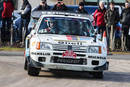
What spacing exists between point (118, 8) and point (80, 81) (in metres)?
13.1

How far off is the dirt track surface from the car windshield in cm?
110

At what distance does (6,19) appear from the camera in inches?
890

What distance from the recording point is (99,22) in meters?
21.6

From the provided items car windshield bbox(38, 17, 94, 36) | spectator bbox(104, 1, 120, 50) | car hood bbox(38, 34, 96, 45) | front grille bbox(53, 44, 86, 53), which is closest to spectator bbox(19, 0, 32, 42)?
spectator bbox(104, 1, 120, 50)

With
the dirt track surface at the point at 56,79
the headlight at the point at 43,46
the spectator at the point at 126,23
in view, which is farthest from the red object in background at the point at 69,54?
the spectator at the point at 126,23

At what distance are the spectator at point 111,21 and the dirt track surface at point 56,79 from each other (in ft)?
23.7

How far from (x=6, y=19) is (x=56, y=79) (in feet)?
36.7

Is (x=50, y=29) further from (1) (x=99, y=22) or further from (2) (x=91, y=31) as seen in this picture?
(1) (x=99, y=22)

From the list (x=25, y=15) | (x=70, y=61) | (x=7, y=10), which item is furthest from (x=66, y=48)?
(x=7, y=10)

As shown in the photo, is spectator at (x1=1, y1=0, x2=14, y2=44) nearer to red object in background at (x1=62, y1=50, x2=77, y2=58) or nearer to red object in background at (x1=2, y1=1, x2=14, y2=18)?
red object in background at (x1=2, y1=1, x2=14, y2=18)

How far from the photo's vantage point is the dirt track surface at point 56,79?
10906 mm

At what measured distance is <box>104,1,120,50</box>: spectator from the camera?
2189 cm

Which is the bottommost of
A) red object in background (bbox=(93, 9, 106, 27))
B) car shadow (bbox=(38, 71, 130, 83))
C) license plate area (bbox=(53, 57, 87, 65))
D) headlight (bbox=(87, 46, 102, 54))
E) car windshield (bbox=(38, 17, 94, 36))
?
car shadow (bbox=(38, 71, 130, 83))

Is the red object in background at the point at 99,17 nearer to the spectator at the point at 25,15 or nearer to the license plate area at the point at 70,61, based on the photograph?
the spectator at the point at 25,15
